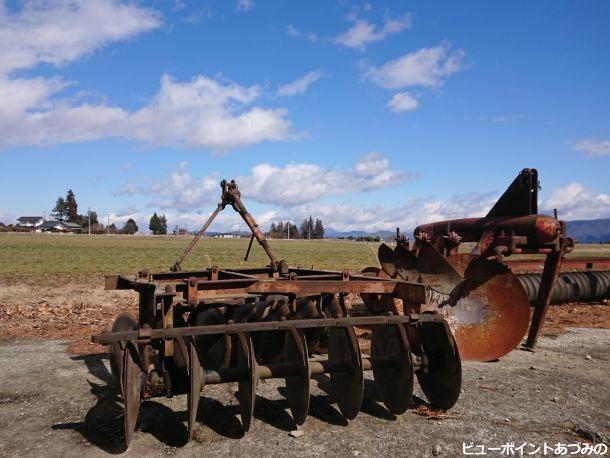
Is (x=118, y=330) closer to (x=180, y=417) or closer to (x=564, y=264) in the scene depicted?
(x=180, y=417)

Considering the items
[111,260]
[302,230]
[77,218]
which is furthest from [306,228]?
[111,260]

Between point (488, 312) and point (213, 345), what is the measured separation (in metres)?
3.73

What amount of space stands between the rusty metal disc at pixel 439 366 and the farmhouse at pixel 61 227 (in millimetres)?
115688

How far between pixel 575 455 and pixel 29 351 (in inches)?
259

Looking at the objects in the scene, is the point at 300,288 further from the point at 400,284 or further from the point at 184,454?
the point at 184,454

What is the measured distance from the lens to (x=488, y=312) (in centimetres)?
678

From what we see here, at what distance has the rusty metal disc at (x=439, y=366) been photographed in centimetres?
437

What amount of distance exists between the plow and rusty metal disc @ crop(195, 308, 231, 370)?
0.01m

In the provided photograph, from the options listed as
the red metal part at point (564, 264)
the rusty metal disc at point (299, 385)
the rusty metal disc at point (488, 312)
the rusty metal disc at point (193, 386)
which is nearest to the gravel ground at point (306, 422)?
the rusty metal disc at point (299, 385)

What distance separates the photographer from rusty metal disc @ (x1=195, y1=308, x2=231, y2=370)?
5.38 meters

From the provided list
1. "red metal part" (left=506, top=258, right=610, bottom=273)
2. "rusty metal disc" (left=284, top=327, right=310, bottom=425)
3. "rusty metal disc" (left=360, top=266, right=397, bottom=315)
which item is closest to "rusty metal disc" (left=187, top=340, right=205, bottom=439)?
"rusty metal disc" (left=284, top=327, right=310, bottom=425)

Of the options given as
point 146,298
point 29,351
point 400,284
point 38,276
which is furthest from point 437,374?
point 38,276

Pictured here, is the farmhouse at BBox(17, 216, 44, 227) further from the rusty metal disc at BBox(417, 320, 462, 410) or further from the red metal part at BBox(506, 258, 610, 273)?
the rusty metal disc at BBox(417, 320, 462, 410)

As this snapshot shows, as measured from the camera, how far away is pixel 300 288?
4816mm
